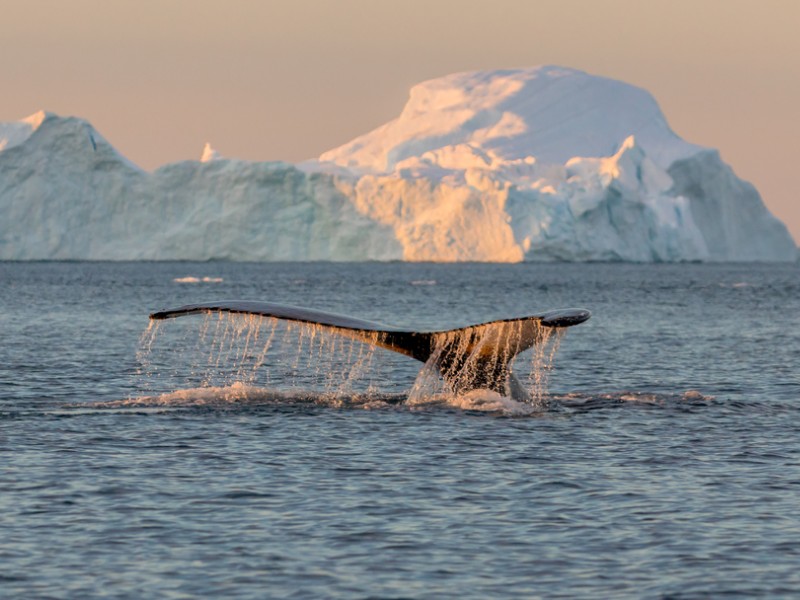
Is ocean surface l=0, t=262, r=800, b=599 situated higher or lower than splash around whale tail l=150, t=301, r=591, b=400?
lower

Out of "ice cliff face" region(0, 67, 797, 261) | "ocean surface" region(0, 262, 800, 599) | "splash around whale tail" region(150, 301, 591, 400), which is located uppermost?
"ice cliff face" region(0, 67, 797, 261)

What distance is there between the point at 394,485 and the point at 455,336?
125 inches

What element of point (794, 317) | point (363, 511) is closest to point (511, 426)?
point (363, 511)

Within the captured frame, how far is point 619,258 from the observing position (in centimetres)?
10938

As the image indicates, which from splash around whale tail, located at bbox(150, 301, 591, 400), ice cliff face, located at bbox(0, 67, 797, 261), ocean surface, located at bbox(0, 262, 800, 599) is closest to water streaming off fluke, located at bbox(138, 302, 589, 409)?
splash around whale tail, located at bbox(150, 301, 591, 400)

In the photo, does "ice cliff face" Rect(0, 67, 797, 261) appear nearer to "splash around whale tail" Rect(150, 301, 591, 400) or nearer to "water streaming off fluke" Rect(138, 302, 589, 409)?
"water streaming off fluke" Rect(138, 302, 589, 409)

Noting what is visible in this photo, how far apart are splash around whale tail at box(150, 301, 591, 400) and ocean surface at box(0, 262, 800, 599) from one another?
0.47 m

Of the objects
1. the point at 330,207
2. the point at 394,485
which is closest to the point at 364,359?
the point at 394,485

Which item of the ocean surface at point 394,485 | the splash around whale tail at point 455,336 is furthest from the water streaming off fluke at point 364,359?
the ocean surface at point 394,485

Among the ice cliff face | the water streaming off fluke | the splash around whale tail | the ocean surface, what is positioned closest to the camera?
the ocean surface

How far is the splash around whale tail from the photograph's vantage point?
1476 cm

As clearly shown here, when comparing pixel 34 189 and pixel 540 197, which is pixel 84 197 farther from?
pixel 540 197

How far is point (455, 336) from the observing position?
15.7m

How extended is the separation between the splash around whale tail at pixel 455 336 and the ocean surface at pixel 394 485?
0.47 m
